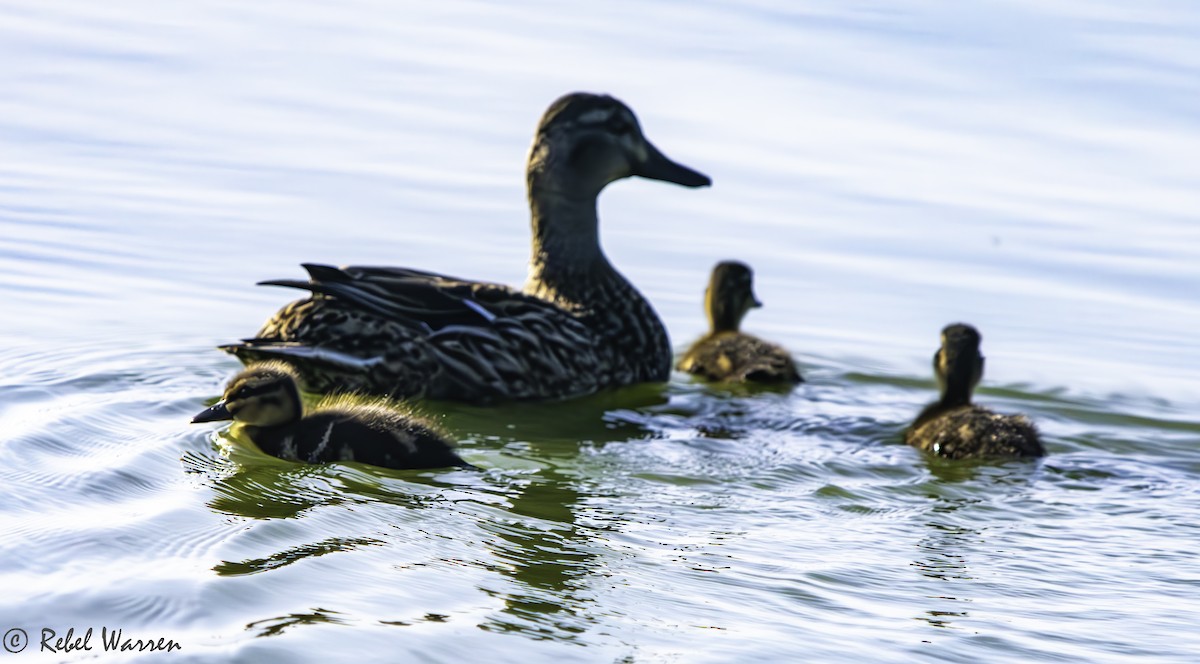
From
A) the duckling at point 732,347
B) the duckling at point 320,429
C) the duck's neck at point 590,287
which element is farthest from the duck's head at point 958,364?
the duckling at point 320,429

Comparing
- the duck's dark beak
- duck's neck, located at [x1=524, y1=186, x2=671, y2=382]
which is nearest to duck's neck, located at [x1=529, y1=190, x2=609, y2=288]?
duck's neck, located at [x1=524, y1=186, x2=671, y2=382]

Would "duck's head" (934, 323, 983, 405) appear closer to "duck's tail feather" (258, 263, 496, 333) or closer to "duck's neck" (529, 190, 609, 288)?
"duck's neck" (529, 190, 609, 288)

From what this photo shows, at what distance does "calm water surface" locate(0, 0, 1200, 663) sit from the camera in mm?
4152

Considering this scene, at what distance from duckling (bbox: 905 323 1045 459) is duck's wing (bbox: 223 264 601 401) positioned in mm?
1439

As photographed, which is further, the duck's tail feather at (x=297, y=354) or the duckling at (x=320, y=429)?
the duck's tail feather at (x=297, y=354)

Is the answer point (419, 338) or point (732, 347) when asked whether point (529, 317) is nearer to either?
point (419, 338)

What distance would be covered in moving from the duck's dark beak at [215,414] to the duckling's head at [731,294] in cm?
307

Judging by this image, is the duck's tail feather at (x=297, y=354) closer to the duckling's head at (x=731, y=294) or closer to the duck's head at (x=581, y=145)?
the duck's head at (x=581, y=145)

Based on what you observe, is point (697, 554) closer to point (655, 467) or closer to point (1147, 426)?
point (655, 467)

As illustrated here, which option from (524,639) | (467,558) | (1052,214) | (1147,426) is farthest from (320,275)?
(1052,214)

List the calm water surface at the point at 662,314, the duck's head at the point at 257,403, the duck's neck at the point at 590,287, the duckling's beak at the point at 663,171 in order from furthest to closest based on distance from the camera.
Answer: the duckling's beak at the point at 663,171
the duck's neck at the point at 590,287
the duck's head at the point at 257,403
the calm water surface at the point at 662,314

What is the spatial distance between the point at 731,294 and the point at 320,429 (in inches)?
117

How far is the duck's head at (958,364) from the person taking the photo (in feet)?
22.1

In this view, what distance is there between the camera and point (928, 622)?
13.9 feet
